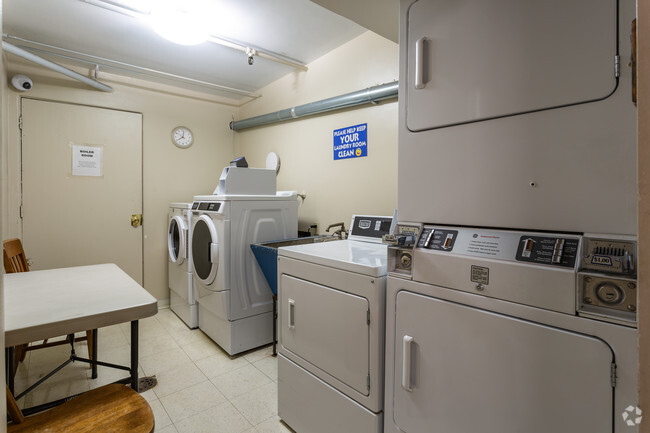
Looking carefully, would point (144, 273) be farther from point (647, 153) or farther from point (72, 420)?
point (647, 153)

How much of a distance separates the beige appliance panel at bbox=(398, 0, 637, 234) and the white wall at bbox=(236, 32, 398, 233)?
1362 mm

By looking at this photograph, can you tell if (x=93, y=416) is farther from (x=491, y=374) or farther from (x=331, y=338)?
(x=491, y=374)

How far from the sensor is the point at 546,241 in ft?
3.31

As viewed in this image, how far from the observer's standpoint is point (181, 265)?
3623 mm

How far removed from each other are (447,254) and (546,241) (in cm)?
31

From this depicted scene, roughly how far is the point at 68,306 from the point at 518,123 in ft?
6.46

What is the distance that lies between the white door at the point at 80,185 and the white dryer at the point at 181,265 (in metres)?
0.45

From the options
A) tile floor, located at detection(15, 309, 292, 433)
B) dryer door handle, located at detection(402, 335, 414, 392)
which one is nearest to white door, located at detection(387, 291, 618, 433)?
dryer door handle, located at detection(402, 335, 414, 392)

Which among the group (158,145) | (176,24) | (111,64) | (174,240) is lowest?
(174,240)

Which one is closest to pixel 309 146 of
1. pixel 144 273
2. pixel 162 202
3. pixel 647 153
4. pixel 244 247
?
pixel 244 247

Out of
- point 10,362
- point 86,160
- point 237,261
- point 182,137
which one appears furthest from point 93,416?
point 182,137

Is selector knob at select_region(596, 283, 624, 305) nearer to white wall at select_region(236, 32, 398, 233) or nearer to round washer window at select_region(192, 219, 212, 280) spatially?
white wall at select_region(236, 32, 398, 233)

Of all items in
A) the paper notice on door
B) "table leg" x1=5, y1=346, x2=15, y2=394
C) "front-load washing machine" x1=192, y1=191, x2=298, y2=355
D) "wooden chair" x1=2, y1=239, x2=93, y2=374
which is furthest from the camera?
the paper notice on door

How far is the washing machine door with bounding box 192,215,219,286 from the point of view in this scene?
2.89 m
